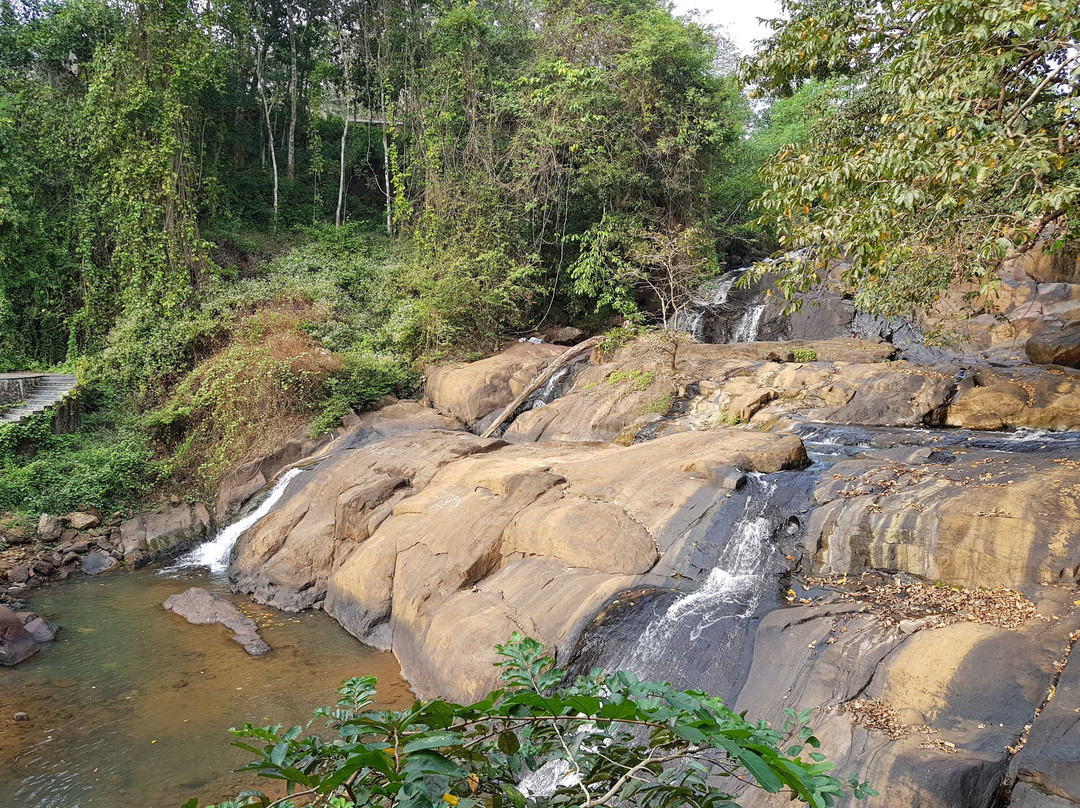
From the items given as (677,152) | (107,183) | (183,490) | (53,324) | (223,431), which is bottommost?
(183,490)

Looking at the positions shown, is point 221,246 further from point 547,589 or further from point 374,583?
point 547,589

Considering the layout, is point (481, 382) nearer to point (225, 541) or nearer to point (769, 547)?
point (225, 541)

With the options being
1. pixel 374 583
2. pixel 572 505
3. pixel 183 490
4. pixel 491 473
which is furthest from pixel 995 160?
pixel 183 490

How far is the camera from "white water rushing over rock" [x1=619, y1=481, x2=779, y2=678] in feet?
20.1

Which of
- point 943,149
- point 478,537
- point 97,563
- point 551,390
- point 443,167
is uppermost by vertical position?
point 443,167

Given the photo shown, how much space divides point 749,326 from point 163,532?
545 inches

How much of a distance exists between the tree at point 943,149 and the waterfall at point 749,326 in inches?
342

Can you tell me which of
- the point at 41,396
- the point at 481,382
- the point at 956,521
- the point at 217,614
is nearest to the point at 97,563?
the point at 217,614

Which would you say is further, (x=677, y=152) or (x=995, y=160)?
(x=677, y=152)

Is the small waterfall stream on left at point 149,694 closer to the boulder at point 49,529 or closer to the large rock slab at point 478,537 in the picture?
the large rock slab at point 478,537

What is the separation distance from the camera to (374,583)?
8.99 meters

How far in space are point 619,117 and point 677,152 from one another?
171 cm

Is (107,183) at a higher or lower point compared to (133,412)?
higher

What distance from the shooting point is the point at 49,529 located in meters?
11.6
